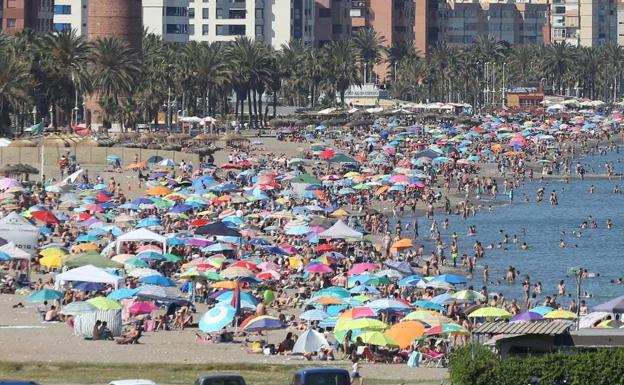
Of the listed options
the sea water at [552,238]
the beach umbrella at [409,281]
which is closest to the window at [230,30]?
the sea water at [552,238]

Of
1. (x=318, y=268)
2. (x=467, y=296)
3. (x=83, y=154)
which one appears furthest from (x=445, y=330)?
(x=83, y=154)

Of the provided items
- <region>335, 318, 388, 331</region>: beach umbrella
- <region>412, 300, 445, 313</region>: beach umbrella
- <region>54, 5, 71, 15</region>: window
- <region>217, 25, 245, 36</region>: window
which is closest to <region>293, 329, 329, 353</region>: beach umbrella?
<region>335, 318, 388, 331</region>: beach umbrella

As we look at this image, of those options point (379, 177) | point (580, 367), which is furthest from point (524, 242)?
point (580, 367)

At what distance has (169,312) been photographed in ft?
140

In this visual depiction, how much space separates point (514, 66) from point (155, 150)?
4398 inches

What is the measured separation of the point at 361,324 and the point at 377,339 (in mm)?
1281

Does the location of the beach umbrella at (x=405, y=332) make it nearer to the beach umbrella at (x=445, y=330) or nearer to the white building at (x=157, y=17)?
the beach umbrella at (x=445, y=330)

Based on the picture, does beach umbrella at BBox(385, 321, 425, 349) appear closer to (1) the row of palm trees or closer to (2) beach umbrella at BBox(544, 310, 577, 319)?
(2) beach umbrella at BBox(544, 310, 577, 319)

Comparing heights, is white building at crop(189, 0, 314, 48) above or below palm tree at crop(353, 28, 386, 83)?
above

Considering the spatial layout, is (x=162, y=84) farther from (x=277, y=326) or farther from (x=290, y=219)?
(x=277, y=326)

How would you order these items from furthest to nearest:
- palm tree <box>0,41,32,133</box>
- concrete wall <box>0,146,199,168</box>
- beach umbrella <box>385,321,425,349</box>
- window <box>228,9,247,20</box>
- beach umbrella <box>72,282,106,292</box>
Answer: window <box>228,9,247,20</box>, palm tree <box>0,41,32,133</box>, concrete wall <box>0,146,199,168</box>, beach umbrella <box>72,282,106,292</box>, beach umbrella <box>385,321,425,349</box>

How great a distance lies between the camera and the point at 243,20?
183 metres

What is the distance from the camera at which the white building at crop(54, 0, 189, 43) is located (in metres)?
169

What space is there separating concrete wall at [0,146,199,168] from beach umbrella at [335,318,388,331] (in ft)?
163
